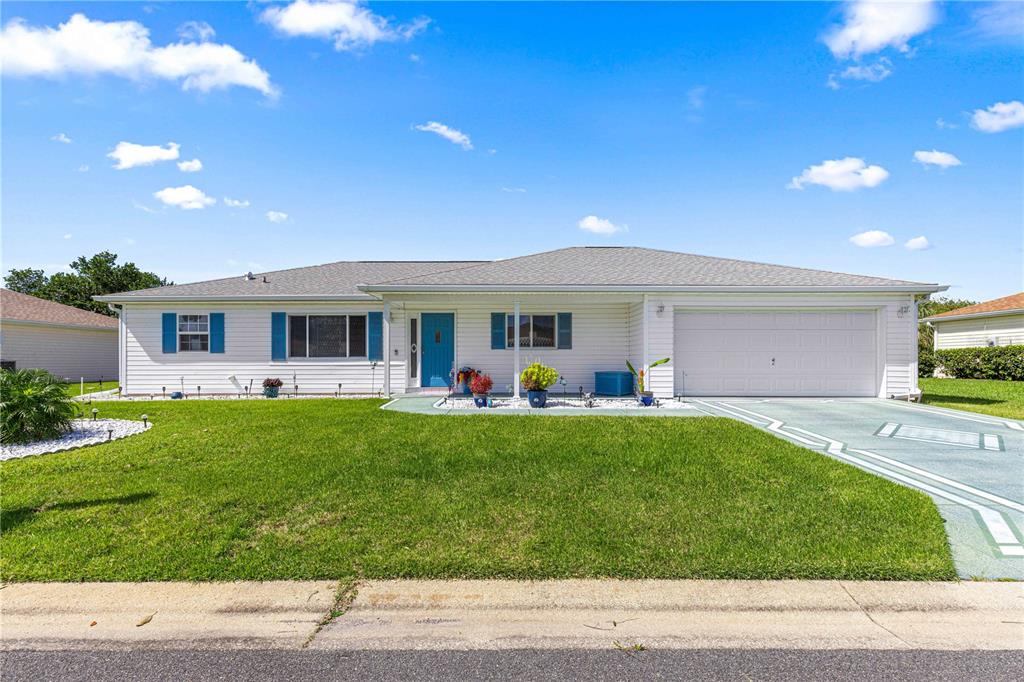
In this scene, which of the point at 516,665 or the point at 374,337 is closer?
the point at 516,665

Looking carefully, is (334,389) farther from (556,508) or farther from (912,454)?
(912,454)

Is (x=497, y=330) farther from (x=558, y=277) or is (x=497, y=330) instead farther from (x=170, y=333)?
(x=170, y=333)

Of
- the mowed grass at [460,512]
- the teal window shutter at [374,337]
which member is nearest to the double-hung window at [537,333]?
the teal window shutter at [374,337]

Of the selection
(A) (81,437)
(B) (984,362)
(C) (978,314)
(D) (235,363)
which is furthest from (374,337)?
(C) (978,314)

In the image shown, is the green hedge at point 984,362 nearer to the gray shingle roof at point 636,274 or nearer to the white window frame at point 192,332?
the gray shingle roof at point 636,274

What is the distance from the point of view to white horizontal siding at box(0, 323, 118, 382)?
17.4m

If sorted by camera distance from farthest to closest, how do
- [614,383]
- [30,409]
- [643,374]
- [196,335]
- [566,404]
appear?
[196,335], [614,383], [643,374], [566,404], [30,409]

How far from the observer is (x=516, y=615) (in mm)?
3033

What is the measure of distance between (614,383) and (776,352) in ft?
13.5

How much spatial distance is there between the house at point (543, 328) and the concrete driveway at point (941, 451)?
42.1 inches

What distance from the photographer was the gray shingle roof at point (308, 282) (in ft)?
44.2

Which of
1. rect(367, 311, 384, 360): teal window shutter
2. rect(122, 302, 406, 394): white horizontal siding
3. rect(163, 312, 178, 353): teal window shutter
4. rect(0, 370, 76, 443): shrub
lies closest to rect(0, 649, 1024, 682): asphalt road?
rect(0, 370, 76, 443): shrub

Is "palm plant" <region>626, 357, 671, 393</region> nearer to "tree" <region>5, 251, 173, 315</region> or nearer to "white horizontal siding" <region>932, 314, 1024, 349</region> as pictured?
"white horizontal siding" <region>932, 314, 1024, 349</region>

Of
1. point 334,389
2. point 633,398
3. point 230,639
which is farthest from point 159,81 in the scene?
point 633,398
